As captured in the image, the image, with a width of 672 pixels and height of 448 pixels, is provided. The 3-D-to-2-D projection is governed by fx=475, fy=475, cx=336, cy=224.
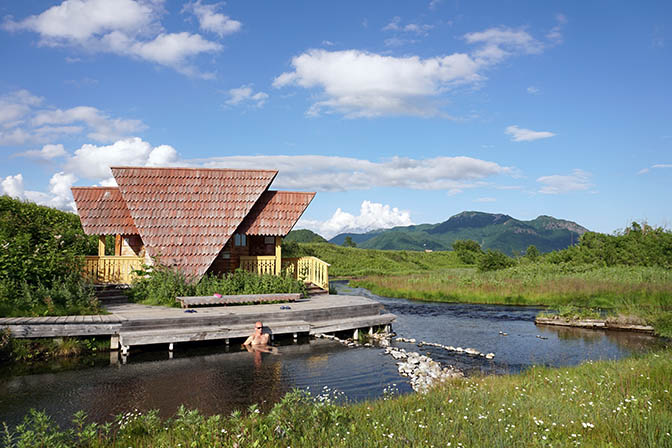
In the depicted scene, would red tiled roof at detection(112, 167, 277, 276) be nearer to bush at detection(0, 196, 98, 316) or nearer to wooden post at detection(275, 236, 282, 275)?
wooden post at detection(275, 236, 282, 275)

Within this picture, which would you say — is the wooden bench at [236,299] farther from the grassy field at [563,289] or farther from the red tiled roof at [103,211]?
the grassy field at [563,289]

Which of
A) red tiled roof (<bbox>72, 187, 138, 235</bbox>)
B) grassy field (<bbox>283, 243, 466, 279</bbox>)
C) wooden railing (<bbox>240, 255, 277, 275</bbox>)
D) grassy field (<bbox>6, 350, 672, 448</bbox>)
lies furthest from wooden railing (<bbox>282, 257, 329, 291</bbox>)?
grassy field (<bbox>283, 243, 466, 279</bbox>)

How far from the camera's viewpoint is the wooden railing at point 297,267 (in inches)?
818

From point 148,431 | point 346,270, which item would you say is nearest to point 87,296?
point 148,431

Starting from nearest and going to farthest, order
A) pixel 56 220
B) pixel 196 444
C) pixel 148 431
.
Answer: pixel 196 444
pixel 148 431
pixel 56 220

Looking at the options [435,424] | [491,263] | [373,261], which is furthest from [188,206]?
[373,261]

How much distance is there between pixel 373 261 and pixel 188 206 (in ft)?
149

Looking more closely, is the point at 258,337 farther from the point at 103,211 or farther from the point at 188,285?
the point at 103,211

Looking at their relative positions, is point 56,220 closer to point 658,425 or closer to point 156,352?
point 156,352

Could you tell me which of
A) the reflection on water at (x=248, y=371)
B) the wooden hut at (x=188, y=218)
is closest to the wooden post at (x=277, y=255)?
the wooden hut at (x=188, y=218)

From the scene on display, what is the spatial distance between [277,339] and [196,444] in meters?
10.7

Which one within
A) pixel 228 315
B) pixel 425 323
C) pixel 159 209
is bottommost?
pixel 425 323

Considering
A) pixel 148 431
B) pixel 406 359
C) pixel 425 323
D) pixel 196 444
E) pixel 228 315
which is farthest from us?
pixel 425 323

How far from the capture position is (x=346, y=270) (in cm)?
5694
